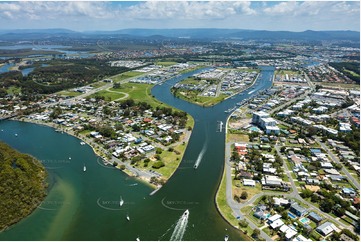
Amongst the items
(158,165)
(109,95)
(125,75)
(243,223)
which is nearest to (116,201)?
(158,165)

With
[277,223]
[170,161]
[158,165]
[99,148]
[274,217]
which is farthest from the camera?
[99,148]

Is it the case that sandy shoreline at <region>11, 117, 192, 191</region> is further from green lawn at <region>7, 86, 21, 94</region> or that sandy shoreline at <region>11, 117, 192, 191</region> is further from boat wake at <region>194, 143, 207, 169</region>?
green lawn at <region>7, 86, 21, 94</region>

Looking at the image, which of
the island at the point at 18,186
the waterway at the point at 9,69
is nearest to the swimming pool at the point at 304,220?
the island at the point at 18,186

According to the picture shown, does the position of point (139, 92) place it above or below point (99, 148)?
above

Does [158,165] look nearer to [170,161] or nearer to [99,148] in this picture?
[170,161]

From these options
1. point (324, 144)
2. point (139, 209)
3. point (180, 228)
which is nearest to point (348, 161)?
point (324, 144)

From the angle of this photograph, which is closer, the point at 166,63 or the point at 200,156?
the point at 200,156

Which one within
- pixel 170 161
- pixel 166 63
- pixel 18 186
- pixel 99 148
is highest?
pixel 166 63
